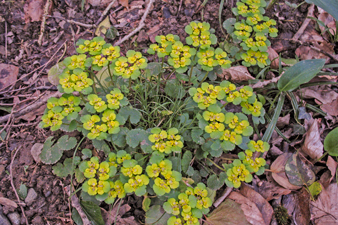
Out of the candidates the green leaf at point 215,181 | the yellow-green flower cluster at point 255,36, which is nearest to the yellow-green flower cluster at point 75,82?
the green leaf at point 215,181

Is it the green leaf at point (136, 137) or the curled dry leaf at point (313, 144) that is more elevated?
the curled dry leaf at point (313, 144)

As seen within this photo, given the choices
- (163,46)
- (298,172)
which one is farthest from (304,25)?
(163,46)

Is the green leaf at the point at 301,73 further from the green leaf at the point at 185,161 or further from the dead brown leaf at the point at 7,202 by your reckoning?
the dead brown leaf at the point at 7,202

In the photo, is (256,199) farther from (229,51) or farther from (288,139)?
(229,51)

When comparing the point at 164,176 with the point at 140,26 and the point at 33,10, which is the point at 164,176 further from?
the point at 33,10

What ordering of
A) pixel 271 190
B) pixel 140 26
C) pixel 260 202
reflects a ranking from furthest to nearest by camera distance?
1. pixel 140 26
2. pixel 271 190
3. pixel 260 202

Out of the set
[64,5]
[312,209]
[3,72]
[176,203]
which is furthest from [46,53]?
[312,209]

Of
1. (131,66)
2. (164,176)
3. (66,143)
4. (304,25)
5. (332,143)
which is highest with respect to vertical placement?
(304,25)
